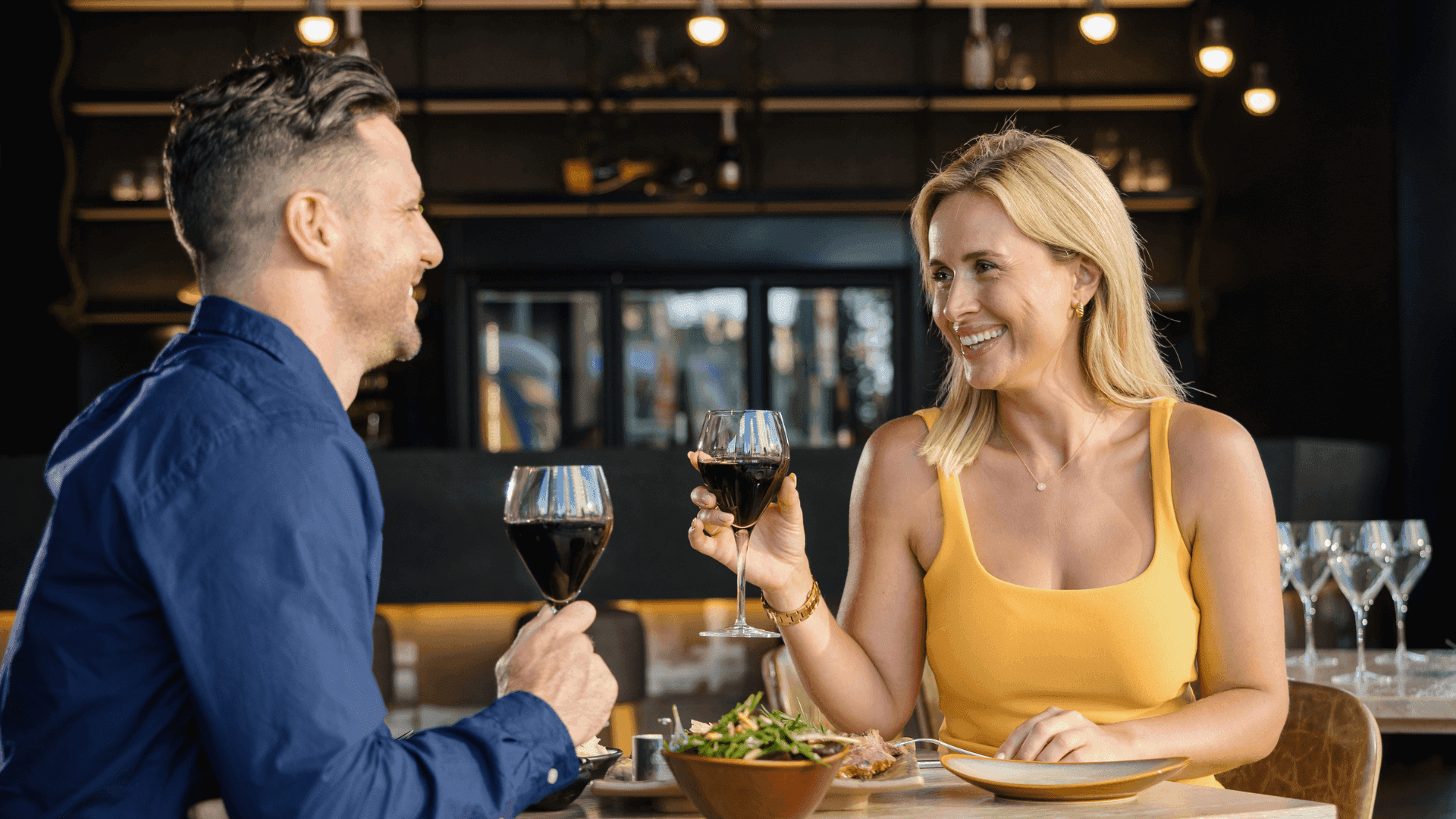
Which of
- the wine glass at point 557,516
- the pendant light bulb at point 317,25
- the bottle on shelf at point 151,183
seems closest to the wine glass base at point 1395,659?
the wine glass at point 557,516

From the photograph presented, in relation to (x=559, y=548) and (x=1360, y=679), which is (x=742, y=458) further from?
(x=1360, y=679)

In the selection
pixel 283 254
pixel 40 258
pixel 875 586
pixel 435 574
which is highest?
pixel 40 258

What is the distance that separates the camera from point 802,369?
5387mm

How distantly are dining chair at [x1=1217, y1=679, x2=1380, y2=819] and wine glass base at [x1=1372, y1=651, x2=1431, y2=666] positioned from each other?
0.98 meters

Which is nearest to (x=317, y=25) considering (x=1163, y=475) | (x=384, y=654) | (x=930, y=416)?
(x=384, y=654)

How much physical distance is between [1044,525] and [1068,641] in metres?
0.16

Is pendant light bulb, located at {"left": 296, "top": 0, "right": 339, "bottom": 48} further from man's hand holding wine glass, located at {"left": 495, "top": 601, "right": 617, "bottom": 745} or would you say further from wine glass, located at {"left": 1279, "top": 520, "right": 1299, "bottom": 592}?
man's hand holding wine glass, located at {"left": 495, "top": 601, "right": 617, "bottom": 745}

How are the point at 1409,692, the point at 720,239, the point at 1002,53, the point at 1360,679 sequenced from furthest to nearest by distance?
1. the point at 1002,53
2. the point at 720,239
3. the point at 1360,679
4. the point at 1409,692

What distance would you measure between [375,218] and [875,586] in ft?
2.85

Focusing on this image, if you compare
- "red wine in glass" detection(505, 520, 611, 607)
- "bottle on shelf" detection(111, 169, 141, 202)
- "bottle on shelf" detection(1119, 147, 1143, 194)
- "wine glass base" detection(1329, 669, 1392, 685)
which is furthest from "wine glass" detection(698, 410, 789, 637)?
"bottle on shelf" detection(111, 169, 141, 202)

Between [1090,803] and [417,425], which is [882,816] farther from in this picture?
[417,425]

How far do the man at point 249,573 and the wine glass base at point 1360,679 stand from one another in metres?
1.73

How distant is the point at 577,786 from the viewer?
3.56 feet

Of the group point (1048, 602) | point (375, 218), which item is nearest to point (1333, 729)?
point (1048, 602)
